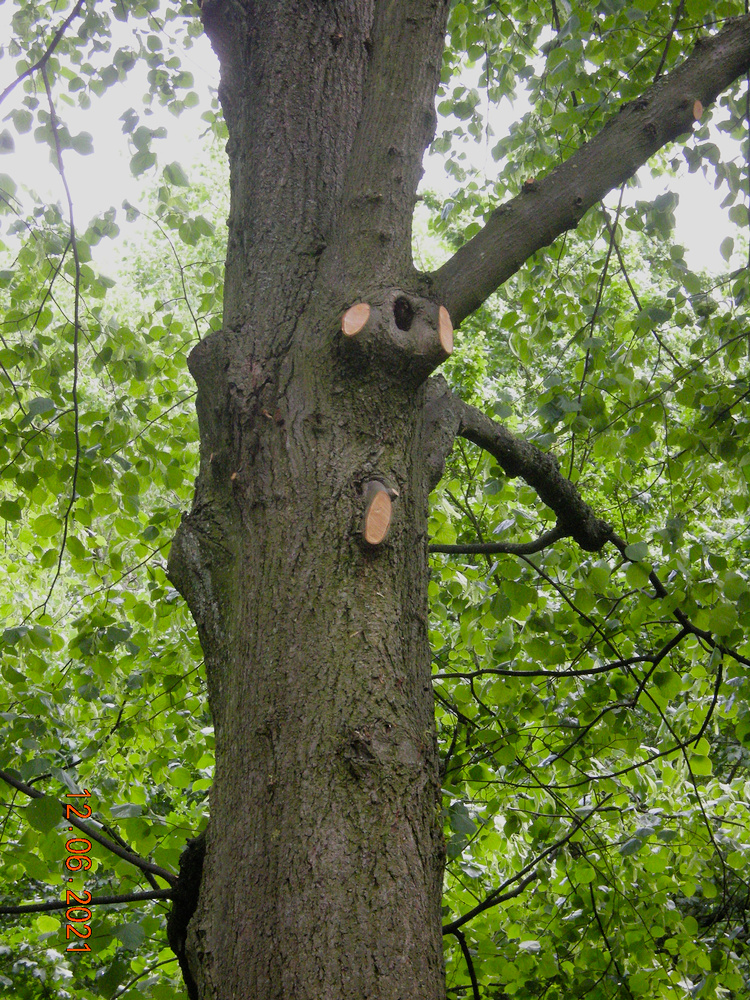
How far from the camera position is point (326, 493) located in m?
1.41

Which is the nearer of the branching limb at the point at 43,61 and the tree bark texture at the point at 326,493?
the tree bark texture at the point at 326,493

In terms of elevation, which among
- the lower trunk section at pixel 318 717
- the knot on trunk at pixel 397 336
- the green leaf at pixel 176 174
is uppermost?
the green leaf at pixel 176 174

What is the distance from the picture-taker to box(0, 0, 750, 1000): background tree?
1184 millimetres

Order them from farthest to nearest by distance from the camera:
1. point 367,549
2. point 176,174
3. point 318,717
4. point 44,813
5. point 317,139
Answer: point 176,174 → point 317,139 → point 44,813 → point 367,549 → point 318,717

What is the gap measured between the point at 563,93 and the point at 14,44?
2467 mm

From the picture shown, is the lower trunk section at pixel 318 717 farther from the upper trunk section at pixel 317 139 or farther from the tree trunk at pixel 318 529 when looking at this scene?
the upper trunk section at pixel 317 139

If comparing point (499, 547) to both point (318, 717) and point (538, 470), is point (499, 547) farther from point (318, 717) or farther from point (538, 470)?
point (318, 717)

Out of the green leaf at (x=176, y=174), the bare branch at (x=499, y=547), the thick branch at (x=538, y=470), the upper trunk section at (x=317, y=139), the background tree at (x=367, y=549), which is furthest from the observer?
the green leaf at (x=176, y=174)

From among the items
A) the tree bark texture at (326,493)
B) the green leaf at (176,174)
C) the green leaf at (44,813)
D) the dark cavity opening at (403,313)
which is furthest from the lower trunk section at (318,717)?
the green leaf at (176,174)

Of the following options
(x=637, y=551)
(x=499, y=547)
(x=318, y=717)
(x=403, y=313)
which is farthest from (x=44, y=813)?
(x=637, y=551)

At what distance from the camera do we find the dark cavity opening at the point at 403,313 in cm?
158

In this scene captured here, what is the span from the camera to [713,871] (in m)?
3.01

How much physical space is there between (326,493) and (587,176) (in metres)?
1.06

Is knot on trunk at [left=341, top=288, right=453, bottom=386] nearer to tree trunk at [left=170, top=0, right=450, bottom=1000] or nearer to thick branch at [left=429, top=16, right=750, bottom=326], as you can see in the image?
tree trunk at [left=170, top=0, right=450, bottom=1000]
